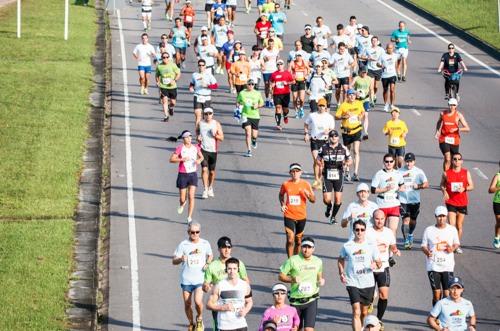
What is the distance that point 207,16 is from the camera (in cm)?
5575

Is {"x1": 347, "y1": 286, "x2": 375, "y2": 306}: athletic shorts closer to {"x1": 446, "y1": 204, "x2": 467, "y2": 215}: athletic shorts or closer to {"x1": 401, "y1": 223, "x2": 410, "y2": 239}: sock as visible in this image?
{"x1": 401, "y1": 223, "x2": 410, "y2": 239}: sock

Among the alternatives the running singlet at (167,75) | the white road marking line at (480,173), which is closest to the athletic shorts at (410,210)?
the white road marking line at (480,173)

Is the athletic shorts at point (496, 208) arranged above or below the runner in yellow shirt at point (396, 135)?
below

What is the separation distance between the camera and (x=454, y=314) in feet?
63.9

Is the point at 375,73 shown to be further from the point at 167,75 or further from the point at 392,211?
the point at 392,211

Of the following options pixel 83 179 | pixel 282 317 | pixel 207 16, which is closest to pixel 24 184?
pixel 83 179

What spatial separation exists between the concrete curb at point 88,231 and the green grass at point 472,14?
1657 cm

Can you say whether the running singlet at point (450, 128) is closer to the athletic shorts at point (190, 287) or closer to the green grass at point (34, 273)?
Answer: the green grass at point (34, 273)

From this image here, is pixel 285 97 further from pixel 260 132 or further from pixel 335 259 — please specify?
pixel 335 259

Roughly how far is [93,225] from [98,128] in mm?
9439

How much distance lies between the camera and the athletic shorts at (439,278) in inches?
869

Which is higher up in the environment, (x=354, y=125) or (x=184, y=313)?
(x=354, y=125)

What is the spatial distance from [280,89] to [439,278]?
584 inches

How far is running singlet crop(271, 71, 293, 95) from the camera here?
3638 centimetres
